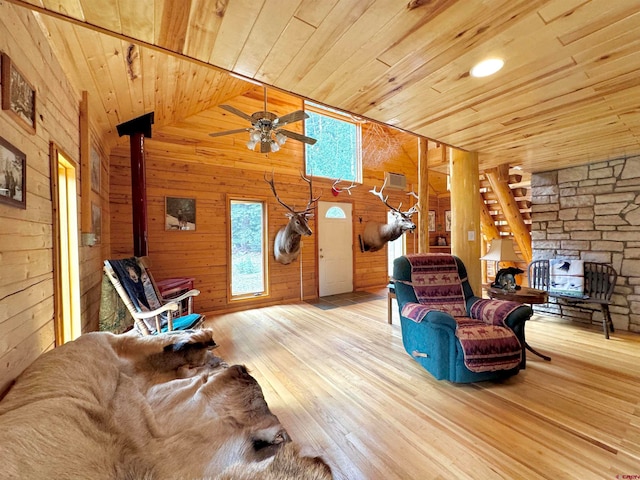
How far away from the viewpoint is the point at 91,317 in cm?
251

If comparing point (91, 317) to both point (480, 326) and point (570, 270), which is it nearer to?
point (480, 326)

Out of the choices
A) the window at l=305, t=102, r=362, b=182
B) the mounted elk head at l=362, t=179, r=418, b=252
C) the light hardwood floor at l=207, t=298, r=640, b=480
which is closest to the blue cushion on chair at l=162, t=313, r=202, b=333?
the light hardwood floor at l=207, t=298, r=640, b=480

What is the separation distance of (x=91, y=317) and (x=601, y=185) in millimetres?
6464

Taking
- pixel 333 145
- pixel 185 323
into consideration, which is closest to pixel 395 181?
pixel 333 145

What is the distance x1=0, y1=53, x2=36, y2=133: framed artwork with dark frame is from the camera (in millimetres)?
1071

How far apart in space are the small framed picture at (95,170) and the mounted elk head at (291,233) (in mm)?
2164

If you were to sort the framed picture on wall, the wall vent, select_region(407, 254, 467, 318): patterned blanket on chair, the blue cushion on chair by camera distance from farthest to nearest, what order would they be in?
the framed picture on wall → the wall vent → select_region(407, 254, 467, 318): patterned blanket on chair → the blue cushion on chair

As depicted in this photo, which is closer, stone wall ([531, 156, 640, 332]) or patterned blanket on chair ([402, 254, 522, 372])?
patterned blanket on chair ([402, 254, 522, 372])

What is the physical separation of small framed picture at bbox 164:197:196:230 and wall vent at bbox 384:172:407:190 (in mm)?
4363

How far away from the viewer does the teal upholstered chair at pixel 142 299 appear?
235 centimetres

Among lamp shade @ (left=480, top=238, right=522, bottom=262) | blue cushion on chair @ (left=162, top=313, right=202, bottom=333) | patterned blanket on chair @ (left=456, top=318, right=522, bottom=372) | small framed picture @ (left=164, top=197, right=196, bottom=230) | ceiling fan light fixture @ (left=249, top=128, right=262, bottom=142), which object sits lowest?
patterned blanket on chair @ (left=456, top=318, right=522, bottom=372)

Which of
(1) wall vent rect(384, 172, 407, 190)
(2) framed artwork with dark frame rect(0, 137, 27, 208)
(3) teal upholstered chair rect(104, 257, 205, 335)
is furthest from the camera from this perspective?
(1) wall vent rect(384, 172, 407, 190)

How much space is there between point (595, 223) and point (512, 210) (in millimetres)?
1141

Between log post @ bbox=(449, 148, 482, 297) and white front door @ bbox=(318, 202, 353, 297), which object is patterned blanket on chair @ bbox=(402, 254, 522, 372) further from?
white front door @ bbox=(318, 202, 353, 297)
